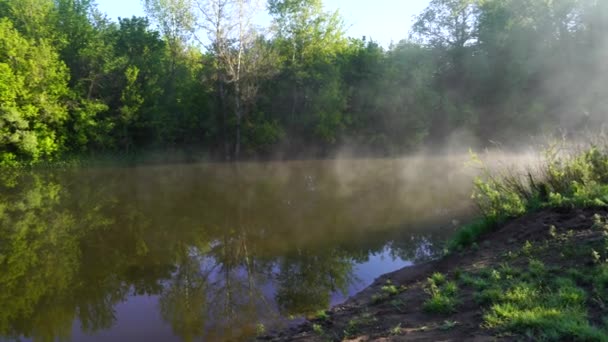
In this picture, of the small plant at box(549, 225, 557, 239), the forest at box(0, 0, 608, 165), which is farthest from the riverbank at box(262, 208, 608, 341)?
the forest at box(0, 0, 608, 165)

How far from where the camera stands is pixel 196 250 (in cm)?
920

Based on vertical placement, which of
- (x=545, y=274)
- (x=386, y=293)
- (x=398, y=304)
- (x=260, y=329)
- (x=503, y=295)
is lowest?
(x=260, y=329)

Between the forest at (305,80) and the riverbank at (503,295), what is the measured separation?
23408 mm

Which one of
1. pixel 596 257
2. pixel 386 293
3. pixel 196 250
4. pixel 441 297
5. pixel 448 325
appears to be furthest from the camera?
pixel 196 250

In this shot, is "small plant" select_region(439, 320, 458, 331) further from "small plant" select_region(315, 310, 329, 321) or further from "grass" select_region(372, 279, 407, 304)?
"small plant" select_region(315, 310, 329, 321)

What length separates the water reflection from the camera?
6.05m

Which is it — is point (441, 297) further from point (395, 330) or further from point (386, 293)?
point (386, 293)

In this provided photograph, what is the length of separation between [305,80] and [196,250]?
23000mm

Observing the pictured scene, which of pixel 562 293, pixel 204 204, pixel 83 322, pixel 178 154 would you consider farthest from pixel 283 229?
pixel 178 154

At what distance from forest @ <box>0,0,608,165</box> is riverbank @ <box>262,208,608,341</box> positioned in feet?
76.8

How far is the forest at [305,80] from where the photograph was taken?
2744 cm

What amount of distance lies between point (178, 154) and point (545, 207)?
86.3ft

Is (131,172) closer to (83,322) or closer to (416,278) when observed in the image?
(83,322)

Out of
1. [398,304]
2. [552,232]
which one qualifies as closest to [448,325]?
[398,304]
